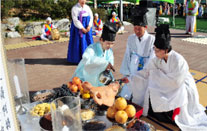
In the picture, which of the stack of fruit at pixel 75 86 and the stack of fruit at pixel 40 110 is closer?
the stack of fruit at pixel 40 110

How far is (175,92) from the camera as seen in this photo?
7.75ft

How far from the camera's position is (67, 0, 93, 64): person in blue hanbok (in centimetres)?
517

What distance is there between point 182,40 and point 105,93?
787cm

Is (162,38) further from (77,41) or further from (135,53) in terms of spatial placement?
(77,41)

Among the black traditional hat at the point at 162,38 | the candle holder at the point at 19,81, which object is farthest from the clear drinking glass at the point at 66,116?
the black traditional hat at the point at 162,38

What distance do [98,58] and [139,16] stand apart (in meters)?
0.86

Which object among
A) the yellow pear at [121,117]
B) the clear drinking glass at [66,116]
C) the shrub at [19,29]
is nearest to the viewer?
the clear drinking glass at [66,116]

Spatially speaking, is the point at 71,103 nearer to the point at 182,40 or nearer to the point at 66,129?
the point at 66,129

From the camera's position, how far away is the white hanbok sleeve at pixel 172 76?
2270mm

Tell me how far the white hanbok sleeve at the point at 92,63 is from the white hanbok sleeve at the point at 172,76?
73 centimetres

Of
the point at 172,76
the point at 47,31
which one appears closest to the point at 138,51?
the point at 172,76

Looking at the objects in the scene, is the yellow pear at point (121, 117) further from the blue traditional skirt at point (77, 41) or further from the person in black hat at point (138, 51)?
the blue traditional skirt at point (77, 41)

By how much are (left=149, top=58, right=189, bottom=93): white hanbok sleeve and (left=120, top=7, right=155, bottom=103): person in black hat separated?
0.27 m

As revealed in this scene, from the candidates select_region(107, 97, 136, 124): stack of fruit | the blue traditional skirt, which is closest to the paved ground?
the blue traditional skirt
